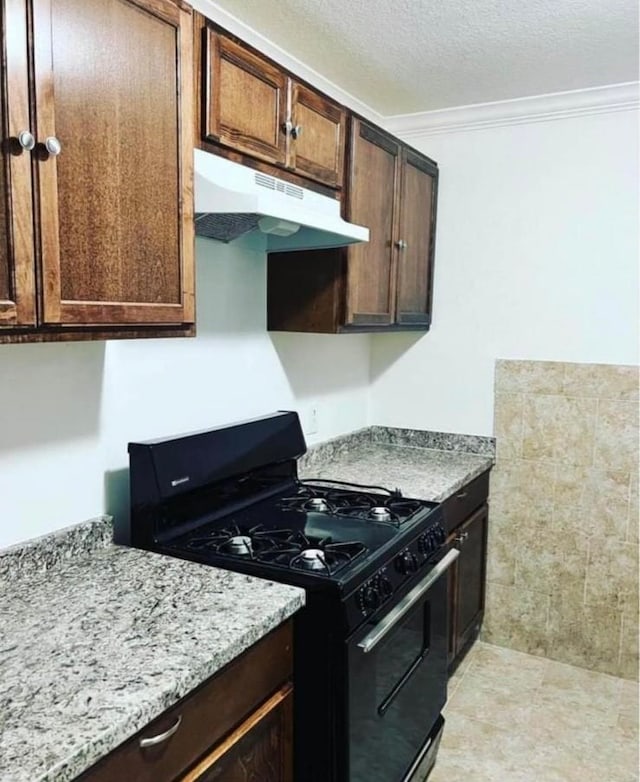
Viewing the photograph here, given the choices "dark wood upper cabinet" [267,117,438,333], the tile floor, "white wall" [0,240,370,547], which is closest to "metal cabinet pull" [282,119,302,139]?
"dark wood upper cabinet" [267,117,438,333]

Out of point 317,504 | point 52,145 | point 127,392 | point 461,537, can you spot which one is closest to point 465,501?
point 461,537

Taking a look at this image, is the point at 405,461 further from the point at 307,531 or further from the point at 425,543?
the point at 307,531

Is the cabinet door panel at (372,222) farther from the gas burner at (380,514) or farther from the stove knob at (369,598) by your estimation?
the stove knob at (369,598)

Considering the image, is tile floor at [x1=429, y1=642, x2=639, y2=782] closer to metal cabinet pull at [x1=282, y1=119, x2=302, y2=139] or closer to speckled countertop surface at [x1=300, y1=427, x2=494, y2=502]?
speckled countertop surface at [x1=300, y1=427, x2=494, y2=502]

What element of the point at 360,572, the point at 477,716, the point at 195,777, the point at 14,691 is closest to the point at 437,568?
the point at 360,572

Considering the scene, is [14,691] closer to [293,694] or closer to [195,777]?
[195,777]

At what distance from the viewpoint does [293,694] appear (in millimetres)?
1506

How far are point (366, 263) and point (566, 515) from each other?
1.44 m

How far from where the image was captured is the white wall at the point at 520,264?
8.59 feet

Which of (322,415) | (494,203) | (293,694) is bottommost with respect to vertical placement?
(293,694)

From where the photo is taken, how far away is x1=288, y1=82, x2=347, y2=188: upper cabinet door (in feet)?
6.25

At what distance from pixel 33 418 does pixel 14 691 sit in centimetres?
69

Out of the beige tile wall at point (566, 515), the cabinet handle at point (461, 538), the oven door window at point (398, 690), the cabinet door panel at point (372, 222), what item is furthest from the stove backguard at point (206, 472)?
the beige tile wall at point (566, 515)

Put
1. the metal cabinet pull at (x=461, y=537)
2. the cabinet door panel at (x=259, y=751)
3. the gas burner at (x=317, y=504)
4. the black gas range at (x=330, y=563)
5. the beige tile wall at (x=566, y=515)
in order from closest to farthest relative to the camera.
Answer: the cabinet door panel at (x=259, y=751), the black gas range at (x=330, y=563), the gas burner at (x=317, y=504), the metal cabinet pull at (x=461, y=537), the beige tile wall at (x=566, y=515)
